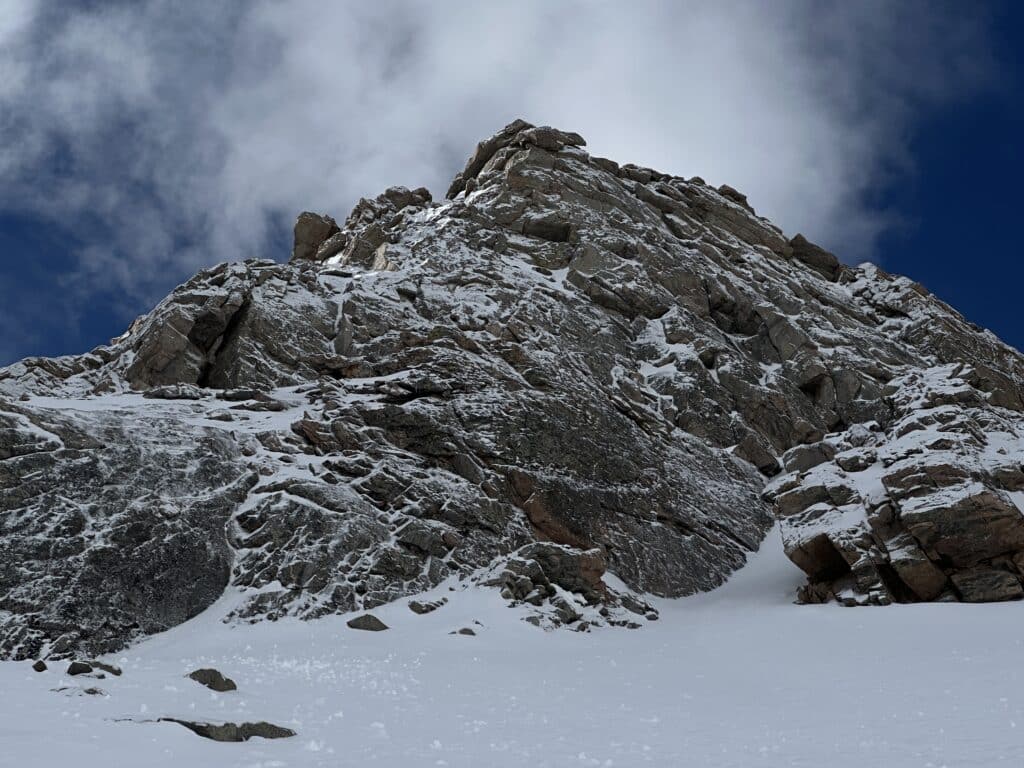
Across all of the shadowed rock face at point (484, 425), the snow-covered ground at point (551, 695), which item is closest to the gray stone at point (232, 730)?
the snow-covered ground at point (551, 695)

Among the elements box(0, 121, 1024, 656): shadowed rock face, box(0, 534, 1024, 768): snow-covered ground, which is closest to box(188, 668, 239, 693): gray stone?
box(0, 534, 1024, 768): snow-covered ground

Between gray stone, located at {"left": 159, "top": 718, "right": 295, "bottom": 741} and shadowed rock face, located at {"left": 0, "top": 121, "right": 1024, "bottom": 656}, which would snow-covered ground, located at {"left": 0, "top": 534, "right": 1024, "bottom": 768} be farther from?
shadowed rock face, located at {"left": 0, "top": 121, "right": 1024, "bottom": 656}

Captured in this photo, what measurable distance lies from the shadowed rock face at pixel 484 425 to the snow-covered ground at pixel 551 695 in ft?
8.98

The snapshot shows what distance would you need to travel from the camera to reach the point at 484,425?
3794 cm

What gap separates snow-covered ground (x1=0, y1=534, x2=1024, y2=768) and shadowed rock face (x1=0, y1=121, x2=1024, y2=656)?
2738mm

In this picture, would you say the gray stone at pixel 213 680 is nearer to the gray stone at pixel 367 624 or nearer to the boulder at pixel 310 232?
the gray stone at pixel 367 624

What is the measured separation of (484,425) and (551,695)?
2171 centimetres

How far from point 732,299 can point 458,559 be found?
125 feet

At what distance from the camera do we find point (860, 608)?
2923 centimetres

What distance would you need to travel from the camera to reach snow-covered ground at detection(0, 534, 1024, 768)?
10930 mm

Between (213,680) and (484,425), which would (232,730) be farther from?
(484,425)

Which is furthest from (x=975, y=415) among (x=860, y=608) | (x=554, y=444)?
(x=554, y=444)

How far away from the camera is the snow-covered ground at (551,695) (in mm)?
10930

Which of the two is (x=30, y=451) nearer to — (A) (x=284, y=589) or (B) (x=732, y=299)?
(A) (x=284, y=589)
